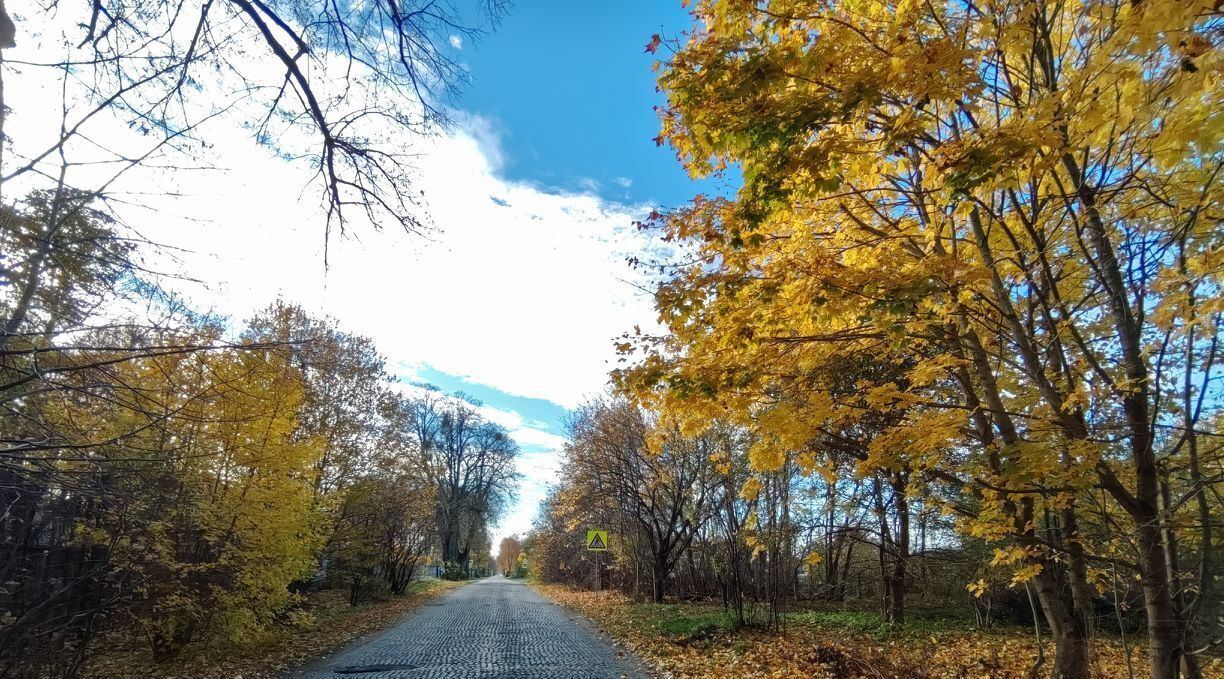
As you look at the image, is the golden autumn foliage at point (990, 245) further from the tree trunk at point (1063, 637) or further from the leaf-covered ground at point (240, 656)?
the leaf-covered ground at point (240, 656)

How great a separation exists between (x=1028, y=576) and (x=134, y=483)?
32.0ft

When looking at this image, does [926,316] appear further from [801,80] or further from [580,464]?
[580,464]

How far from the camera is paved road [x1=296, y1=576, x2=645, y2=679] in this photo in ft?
29.5

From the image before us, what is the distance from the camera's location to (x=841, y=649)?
9.20 m

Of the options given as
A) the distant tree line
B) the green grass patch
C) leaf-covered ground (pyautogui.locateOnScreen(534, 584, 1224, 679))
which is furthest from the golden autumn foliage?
the green grass patch

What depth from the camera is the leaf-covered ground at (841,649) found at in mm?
8281

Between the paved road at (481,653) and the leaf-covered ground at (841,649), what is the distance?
33.4 inches

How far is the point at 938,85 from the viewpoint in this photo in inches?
145

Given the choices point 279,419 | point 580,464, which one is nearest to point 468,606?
point 580,464

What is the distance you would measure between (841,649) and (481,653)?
6.10 metres

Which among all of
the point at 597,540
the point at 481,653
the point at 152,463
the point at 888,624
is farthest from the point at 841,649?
the point at 597,540

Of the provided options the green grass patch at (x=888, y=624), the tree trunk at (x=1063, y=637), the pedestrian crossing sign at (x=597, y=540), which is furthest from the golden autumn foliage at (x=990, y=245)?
the pedestrian crossing sign at (x=597, y=540)

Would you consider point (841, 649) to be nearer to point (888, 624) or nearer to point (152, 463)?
point (888, 624)

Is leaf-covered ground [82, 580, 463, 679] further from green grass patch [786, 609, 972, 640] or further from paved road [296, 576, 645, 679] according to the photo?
green grass patch [786, 609, 972, 640]
